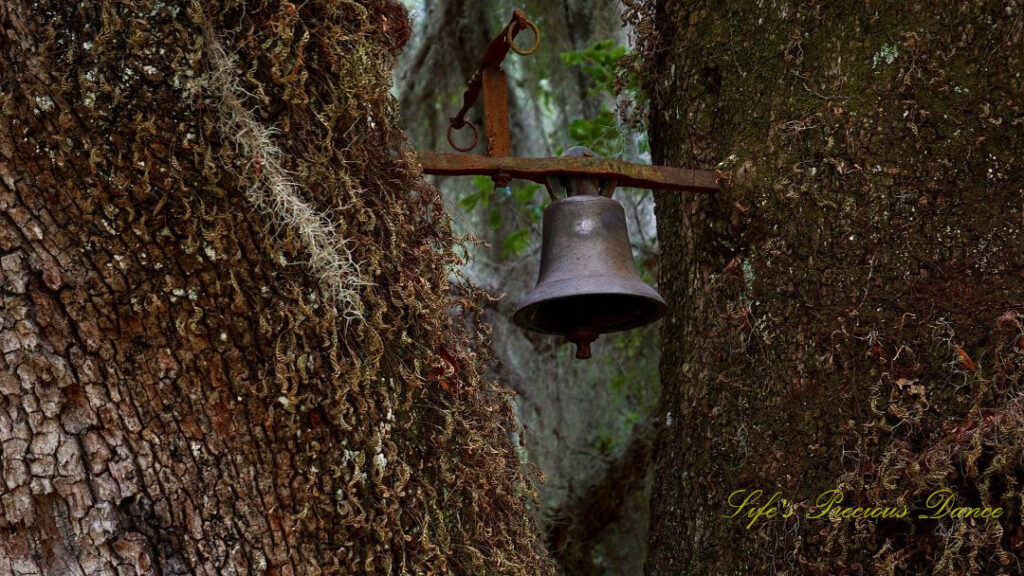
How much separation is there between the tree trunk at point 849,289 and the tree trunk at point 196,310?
0.92m

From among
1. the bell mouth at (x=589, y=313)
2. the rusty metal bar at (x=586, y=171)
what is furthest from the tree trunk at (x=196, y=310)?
the bell mouth at (x=589, y=313)

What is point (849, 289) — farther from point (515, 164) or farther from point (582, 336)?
point (515, 164)

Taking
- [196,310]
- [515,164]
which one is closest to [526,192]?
[515,164]

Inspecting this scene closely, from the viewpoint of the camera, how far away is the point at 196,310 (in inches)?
59.9

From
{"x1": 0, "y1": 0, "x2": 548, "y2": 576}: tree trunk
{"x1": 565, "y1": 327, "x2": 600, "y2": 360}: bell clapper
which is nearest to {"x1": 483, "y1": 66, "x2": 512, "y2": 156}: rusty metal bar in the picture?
{"x1": 565, "y1": 327, "x2": 600, "y2": 360}: bell clapper

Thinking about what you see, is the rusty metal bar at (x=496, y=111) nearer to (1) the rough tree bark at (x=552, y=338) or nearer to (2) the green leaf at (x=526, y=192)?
(1) the rough tree bark at (x=552, y=338)

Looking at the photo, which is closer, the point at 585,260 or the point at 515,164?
the point at 515,164

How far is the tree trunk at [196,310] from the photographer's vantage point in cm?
147

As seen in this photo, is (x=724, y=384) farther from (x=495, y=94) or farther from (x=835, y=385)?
(x=495, y=94)

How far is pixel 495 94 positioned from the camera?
243 cm

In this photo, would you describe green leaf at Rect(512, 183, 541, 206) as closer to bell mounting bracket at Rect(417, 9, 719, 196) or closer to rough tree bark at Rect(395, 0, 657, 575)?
rough tree bark at Rect(395, 0, 657, 575)

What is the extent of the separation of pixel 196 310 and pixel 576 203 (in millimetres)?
1066

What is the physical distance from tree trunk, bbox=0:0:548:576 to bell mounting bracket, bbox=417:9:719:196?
551 millimetres

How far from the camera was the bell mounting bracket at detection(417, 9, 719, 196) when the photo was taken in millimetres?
2203
